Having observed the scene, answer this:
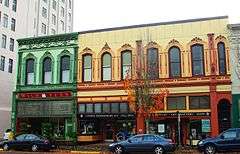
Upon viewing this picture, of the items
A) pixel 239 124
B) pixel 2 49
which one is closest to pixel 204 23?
pixel 239 124

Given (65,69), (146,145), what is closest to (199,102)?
(146,145)

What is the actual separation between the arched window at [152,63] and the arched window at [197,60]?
3.11 m

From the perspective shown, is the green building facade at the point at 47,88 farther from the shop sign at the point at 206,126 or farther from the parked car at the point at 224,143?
the parked car at the point at 224,143

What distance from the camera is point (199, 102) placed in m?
32.3

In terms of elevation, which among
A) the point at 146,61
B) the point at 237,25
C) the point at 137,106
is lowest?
the point at 137,106

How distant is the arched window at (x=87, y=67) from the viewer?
119 feet

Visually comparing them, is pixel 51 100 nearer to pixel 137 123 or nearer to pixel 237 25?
pixel 137 123

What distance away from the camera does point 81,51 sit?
120 ft

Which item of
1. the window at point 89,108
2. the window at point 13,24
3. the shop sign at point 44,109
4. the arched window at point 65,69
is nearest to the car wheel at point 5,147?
the shop sign at point 44,109

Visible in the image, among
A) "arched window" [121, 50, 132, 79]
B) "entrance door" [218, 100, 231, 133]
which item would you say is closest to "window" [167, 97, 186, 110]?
"entrance door" [218, 100, 231, 133]

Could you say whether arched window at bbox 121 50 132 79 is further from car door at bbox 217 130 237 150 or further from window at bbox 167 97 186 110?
car door at bbox 217 130 237 150

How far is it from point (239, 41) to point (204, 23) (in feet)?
10.7

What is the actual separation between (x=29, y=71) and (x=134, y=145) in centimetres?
1630

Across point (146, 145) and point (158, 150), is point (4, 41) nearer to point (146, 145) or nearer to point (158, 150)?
point (146, 145)
